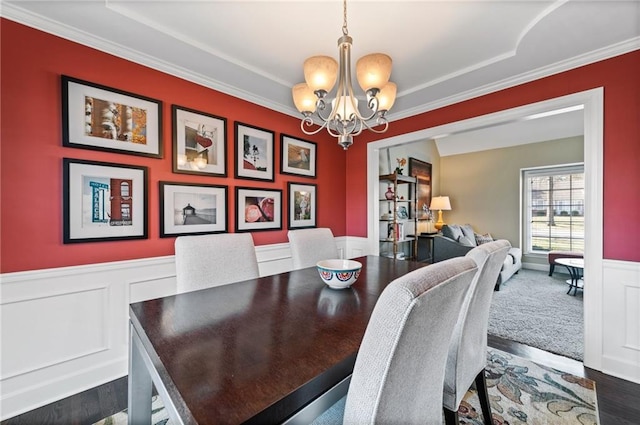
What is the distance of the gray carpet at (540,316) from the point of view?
241 centimetres

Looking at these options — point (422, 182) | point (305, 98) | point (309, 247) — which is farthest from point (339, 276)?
point (422, 182)

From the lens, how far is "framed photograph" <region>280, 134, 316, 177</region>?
3.06 metres

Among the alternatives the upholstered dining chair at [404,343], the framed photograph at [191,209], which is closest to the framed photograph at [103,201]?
the framed photograph at [191,209]

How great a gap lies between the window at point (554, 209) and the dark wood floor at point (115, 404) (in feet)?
13.6

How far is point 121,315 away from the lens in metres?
1.92

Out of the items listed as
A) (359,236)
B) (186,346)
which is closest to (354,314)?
(186,346)

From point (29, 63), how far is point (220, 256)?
5.43 feet

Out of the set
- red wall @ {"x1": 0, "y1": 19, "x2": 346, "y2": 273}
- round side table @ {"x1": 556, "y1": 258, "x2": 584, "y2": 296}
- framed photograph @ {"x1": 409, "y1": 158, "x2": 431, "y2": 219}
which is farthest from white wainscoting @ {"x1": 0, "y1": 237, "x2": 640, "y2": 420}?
Answer: framed photograph @ {"x1": 409, "y1": 158, "x2": 431, "y2": 219}

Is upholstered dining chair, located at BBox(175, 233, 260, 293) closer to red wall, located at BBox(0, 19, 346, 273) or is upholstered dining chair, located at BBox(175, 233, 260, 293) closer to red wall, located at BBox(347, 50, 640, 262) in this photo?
red wall, located at BBox(0, 19, 346, 273)

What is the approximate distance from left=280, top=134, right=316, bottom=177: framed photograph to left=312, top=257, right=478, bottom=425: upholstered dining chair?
8.30 ft

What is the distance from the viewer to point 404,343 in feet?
2.01

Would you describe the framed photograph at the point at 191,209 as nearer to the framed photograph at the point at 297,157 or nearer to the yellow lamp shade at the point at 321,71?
the framed photograph at the point at 297,157

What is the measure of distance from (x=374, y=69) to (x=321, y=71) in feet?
0.96

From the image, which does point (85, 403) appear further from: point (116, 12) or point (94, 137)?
point (116, 12)
